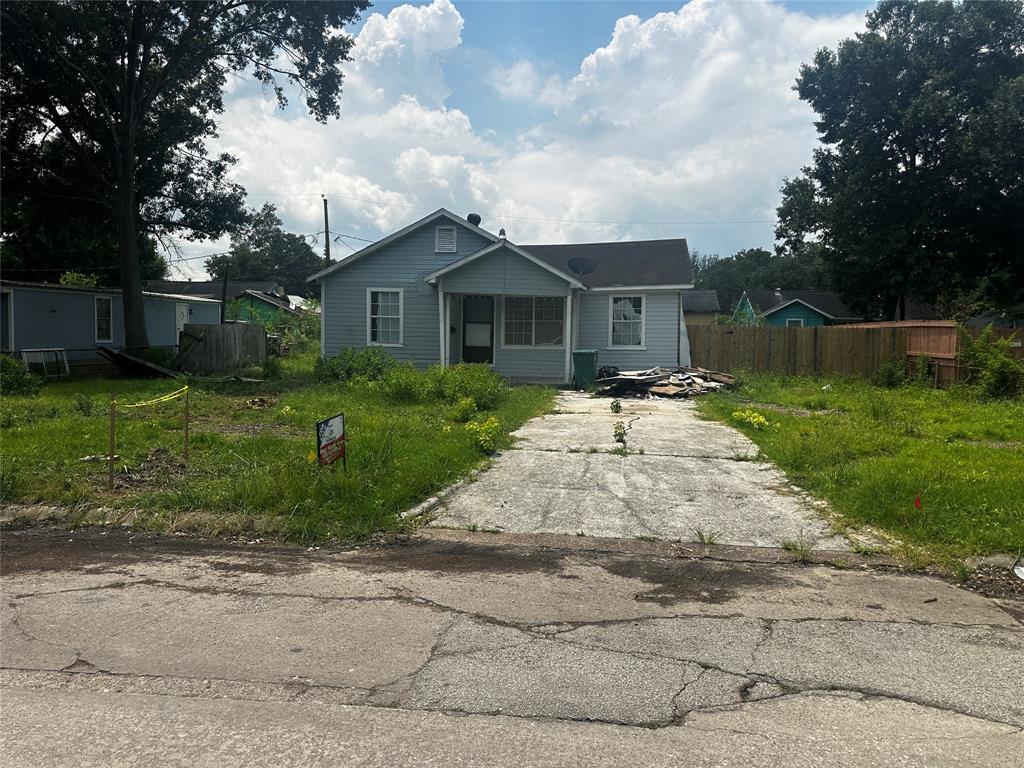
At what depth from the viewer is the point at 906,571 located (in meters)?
5.01

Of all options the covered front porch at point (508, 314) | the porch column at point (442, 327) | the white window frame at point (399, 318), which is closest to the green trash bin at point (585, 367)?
the covered front porch at point (508, 314)

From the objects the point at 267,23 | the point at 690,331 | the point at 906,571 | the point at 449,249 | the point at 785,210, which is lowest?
the point at 906,571

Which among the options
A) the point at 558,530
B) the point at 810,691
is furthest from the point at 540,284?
the point at 810,691

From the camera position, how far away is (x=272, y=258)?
75.1 metres

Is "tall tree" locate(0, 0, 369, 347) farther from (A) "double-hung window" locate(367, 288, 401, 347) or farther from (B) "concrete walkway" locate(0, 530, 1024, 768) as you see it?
(B) "concrete walkway" locate(0, 530, 1024, 768)

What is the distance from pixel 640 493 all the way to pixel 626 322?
12.7 m

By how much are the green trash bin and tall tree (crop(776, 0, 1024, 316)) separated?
677 inches

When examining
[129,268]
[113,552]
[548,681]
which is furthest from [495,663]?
[129,268]

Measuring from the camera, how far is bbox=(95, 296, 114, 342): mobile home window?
939 inches

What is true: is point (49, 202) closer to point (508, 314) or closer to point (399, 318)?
point (399, 318)

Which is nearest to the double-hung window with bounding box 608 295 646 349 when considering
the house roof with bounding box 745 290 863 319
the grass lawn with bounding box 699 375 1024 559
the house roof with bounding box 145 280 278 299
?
the grass lawn with bounding box 699 375 1024 559

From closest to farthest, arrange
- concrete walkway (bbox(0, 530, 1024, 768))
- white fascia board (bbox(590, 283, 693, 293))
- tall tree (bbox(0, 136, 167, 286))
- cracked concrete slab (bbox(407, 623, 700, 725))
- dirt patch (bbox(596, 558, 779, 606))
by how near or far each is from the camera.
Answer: concrete walkway (bbox(0, 530, 1024, 768))
cracked concrete slab (bbox(407, 623, 700, 725))
dirt patch (bbox(596, 558, 779, 606))
white fascia board (bbox(590, 283, 693, 293))
tall tree (bbox(0, 136, 167, 286))

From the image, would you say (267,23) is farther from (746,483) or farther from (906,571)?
(906,571)

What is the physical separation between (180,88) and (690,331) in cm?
1849
